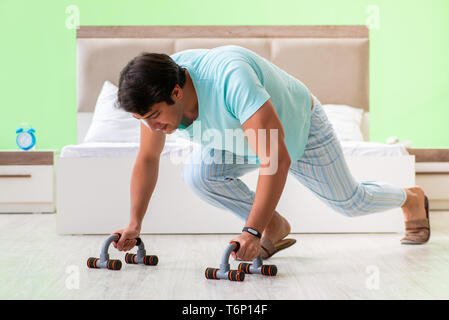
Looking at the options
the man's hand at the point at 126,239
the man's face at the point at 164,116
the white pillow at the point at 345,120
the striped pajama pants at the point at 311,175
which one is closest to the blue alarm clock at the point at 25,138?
the white pillow at the point at 345,120

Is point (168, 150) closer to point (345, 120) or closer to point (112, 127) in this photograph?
point (112, 127)

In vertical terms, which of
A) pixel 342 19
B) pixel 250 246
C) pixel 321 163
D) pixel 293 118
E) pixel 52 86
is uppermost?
pixel 342 19

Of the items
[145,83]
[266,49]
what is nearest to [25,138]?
[266,49]

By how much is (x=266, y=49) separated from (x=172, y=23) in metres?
0.77

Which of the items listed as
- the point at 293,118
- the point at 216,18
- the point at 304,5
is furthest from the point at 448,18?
the point at 293,118

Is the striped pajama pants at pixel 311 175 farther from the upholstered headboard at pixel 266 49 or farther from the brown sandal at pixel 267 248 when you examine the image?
the upholstered headboard at pixel 266 49

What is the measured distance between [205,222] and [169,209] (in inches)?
7.8

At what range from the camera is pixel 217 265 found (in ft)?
6.59

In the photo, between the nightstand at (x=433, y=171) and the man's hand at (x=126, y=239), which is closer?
the man's hand at (x=126, y=239)

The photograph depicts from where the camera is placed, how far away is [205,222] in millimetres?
2793

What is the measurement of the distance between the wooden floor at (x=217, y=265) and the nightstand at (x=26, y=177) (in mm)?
984

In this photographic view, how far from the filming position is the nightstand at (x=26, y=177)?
3670mm

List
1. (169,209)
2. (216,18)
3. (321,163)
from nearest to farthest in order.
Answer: (321,163), (169,209), (216,18)
